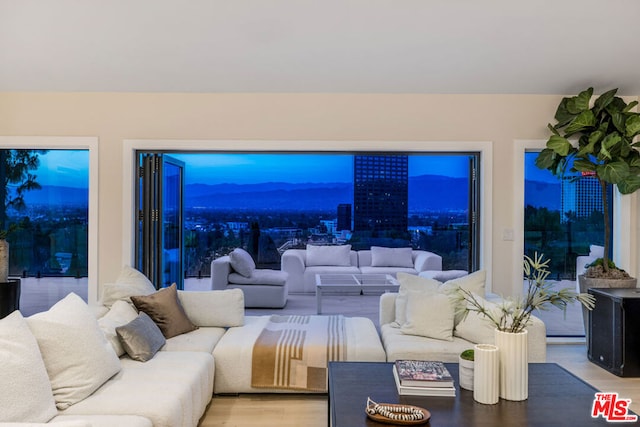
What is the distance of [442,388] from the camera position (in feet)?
7.91

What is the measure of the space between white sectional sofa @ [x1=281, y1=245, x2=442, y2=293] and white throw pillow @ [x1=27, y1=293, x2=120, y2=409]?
4043 millimetres

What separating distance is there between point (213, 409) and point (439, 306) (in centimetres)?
175

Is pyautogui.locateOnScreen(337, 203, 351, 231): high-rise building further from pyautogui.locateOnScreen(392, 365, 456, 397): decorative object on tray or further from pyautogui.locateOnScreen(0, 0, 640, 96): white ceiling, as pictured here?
pyautogui.locateOnScreen(392, 365, 456, 397): decorative object on tray

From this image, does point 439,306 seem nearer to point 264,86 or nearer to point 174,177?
point 264,86

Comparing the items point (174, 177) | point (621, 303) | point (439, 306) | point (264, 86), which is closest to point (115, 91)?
point (174, 177)

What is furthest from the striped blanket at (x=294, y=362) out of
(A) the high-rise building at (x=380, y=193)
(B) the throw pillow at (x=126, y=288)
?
(A) the high-rise building at (x=380, y=193)

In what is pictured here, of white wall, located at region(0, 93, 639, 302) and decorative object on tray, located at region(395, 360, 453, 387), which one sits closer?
decorative object on tray, located at region(395, 360, 453, 387)

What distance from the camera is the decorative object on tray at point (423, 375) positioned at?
95.7 inches

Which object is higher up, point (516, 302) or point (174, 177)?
point (174, 177)

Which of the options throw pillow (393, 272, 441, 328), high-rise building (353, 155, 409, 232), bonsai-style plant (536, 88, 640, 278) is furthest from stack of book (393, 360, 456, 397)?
high-rise building (353, 155, 409, 232)

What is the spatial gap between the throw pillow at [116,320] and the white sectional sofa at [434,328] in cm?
180

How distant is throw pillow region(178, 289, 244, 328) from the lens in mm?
4066

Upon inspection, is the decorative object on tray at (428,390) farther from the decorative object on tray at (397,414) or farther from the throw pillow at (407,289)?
the throw pillow at (407,289)

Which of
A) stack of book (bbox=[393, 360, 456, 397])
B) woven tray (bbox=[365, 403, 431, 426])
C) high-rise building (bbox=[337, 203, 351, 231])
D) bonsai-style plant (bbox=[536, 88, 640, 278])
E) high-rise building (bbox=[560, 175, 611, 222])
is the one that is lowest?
woven tray (bbox=[365, 403, 431, 426])
